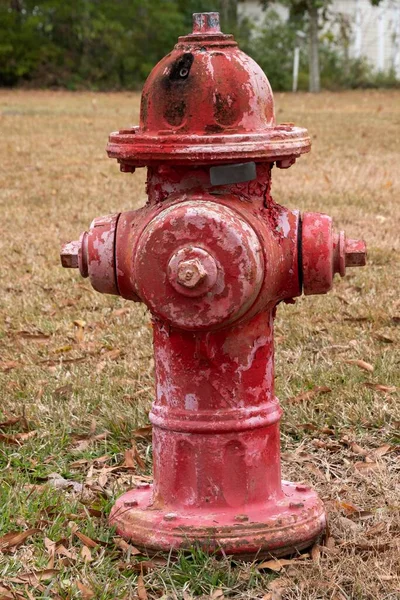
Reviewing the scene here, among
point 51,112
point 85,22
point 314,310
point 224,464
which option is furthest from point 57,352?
point 85,22

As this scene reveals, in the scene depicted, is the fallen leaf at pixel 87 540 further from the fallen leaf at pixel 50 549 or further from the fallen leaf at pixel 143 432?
the fallen leaf at pixel 143 432

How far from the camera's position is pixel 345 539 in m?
2.59

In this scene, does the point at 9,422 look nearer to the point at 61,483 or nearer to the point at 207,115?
the point at 61,483

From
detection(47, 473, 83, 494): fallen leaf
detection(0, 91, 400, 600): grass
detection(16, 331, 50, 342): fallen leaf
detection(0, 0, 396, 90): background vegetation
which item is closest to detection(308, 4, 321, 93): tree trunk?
detection(0, 0, 396, 90): background vegetation

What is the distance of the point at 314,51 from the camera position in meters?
26.4

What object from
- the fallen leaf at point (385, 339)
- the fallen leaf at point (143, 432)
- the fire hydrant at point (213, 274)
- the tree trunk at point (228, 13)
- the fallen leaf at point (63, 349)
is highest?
the tree trunk at point (228, 13)

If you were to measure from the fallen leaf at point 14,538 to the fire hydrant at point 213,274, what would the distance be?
0.72 ft

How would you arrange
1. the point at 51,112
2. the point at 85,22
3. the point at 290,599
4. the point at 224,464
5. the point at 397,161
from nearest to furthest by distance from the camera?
the point at 290,599 → the point at 224,464 → the point at 397,161 → the point at 51,112 → the point at 85,22

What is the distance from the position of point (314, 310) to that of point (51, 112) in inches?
567

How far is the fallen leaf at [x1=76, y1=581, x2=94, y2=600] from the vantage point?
2.31m

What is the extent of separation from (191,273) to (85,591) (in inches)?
29.0

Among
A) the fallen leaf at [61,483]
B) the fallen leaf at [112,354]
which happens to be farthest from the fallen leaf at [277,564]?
the fallen leaf at [112,354]

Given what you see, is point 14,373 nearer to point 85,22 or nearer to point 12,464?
point 12,464

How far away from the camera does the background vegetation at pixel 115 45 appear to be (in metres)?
29.4
